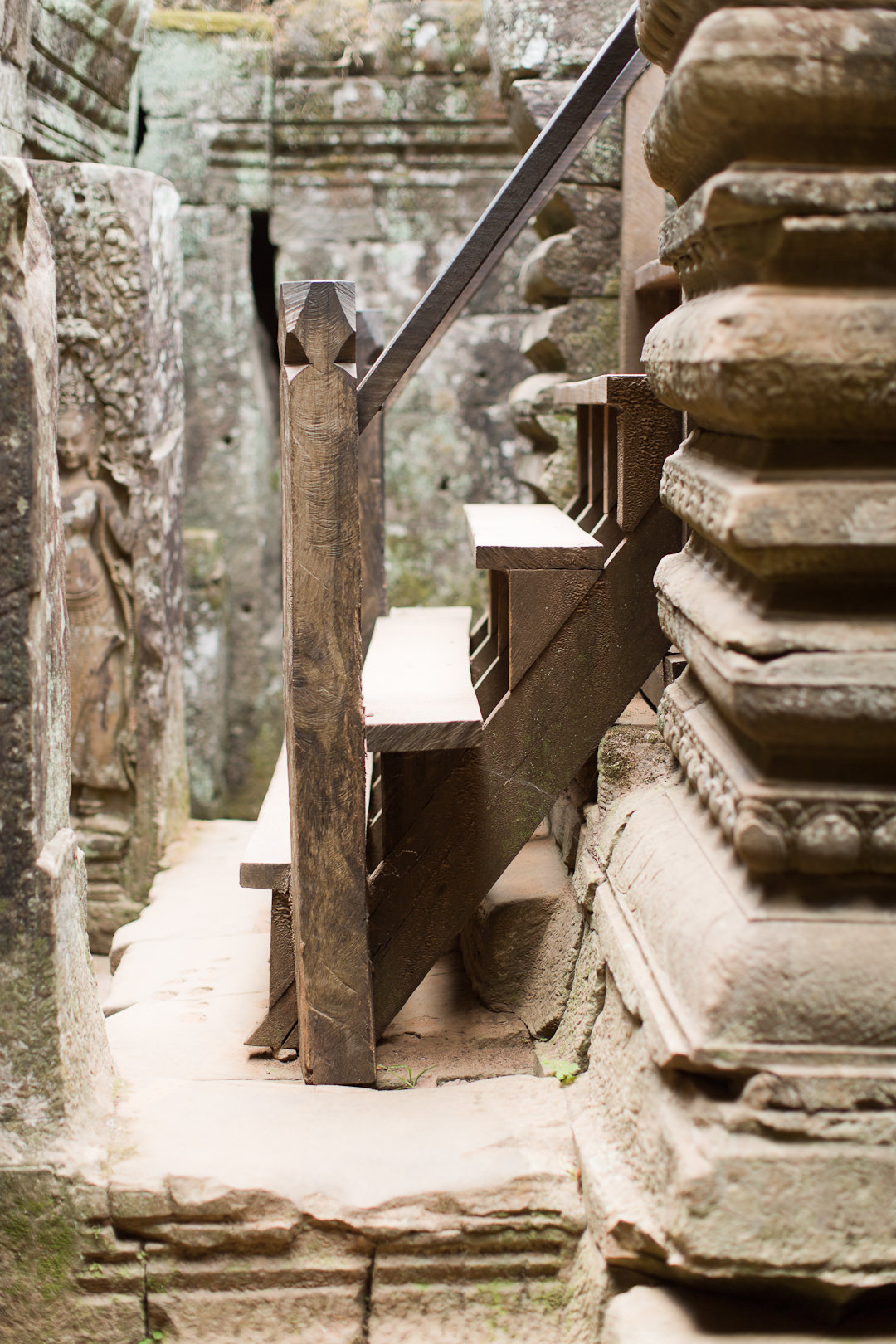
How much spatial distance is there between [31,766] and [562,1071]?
1.14m

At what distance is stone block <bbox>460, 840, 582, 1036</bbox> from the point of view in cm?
253

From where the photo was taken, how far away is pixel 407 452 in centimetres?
623

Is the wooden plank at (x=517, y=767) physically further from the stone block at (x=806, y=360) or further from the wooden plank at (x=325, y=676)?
the stone block at (x=806, y=360)

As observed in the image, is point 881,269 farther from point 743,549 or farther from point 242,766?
point 242,766

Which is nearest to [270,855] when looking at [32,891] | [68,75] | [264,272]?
[32,891]

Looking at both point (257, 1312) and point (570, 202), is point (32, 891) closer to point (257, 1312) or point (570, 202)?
point (257, 1312)

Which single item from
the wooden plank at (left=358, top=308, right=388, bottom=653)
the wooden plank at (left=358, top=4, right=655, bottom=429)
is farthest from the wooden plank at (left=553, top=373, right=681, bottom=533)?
the wooden plank at (left=358, top=308, right=388, bottom=653)

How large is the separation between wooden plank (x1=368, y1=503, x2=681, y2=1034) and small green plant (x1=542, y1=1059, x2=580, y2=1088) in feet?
1.02

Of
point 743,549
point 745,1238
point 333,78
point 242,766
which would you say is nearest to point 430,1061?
point 745,1238

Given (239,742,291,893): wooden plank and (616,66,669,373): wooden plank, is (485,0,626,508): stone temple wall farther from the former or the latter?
(239,742,291,893): wooden plank

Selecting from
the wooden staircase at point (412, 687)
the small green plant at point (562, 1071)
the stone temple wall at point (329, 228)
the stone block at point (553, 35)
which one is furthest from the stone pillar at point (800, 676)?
the stone temple wall at point (329, 228)

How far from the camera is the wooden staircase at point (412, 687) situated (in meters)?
2.03

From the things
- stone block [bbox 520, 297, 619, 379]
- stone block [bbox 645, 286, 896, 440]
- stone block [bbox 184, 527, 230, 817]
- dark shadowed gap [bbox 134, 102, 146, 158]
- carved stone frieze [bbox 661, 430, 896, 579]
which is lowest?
stone block [bbox 184, 527, 230, 817]

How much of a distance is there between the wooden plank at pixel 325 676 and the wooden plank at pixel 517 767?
151mm
